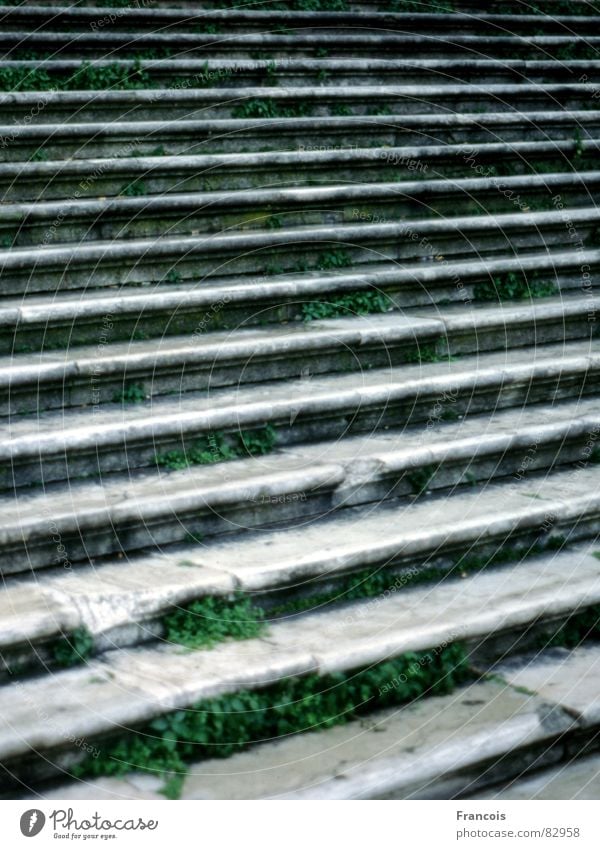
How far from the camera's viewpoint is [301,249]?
4582mm

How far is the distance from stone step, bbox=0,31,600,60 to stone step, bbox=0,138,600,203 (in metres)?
0.81

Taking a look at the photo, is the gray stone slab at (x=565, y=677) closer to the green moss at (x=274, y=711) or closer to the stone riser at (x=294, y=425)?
the green moss at (x=274, y=711)

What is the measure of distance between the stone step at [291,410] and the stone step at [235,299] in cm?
26

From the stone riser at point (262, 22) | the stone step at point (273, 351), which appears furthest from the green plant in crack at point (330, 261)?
the stone riser at point (262, 22)

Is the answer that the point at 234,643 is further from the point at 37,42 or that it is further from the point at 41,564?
the point at 37,42

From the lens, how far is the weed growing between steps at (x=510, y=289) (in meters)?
4.80

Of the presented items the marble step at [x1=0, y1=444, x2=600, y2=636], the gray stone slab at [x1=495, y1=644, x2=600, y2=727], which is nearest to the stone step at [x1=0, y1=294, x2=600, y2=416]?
Result: the marble step at [x1=0, y1=444, x2=600, y2=636]

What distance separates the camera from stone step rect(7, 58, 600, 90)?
16.4ft

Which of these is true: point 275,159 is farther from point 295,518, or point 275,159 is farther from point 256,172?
point 295,518

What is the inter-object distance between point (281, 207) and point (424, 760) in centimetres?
272

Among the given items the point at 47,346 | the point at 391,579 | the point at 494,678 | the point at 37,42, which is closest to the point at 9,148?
the point at 37,42

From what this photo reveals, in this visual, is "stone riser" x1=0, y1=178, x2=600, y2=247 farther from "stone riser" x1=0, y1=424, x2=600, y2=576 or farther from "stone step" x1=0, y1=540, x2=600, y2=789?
"stone step" x1=0, y1=540, x2=600, y2=789

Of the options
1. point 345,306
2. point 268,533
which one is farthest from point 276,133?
point 268,533

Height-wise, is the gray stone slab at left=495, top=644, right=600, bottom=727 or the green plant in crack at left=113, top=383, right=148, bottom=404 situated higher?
the green plant in crack at left=113, top=383, right=148, bottom=404
